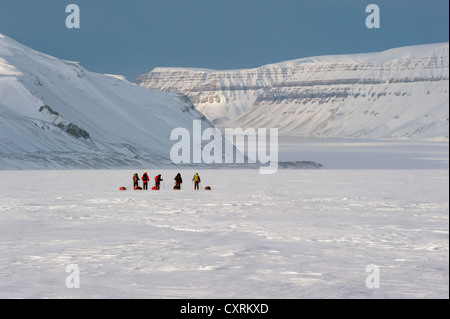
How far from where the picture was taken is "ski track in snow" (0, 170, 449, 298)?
12992 mm

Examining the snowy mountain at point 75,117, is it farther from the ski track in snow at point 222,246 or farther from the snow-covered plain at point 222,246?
the snow-covered plain at point 222,246

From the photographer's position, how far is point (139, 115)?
5217 inches

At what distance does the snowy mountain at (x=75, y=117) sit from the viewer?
300ft

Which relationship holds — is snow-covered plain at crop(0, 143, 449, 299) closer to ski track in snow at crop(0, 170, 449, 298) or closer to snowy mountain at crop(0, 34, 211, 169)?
ski track in snow at crop(0, 170, 449, 298)

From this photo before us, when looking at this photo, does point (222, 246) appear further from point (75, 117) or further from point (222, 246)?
point (75, 117)

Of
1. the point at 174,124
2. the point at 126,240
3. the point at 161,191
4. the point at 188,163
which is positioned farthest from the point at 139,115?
the point at 126,240

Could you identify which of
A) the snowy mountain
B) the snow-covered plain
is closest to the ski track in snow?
the snow-covered plain

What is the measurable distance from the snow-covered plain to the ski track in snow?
0.03 m

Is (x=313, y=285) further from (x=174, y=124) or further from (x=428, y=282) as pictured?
(x=174, y=124)

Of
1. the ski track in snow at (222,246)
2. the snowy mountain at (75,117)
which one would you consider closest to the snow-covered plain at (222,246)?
the ski track in snow at (222,246)

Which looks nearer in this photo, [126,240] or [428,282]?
[428,282]

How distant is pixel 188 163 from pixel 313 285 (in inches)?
3551

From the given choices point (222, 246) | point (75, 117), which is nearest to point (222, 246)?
point (222, 246)
